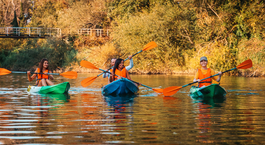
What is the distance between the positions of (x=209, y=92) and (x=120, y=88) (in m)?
2.47

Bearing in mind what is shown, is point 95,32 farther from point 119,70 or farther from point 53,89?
point 119,70

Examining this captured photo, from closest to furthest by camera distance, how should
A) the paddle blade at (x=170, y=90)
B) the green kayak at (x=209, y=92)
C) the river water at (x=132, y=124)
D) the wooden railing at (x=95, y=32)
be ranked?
the river water at (x=132, y=124) < the green kayak at (x=209, y=92) < the paddle blade at (x=170, y=90) < the wooden railing at (x=95, y=32)

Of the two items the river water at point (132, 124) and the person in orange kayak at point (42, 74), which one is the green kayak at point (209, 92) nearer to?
the river water at point (132, 124)

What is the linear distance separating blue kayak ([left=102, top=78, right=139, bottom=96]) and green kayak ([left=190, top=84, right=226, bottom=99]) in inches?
69.6

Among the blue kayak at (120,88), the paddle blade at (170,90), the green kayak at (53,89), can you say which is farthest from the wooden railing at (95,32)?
the paddle blade at (170,90)

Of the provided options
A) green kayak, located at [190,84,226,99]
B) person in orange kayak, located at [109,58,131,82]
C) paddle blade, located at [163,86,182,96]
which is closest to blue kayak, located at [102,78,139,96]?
person in orange kayak, located at [109,58,131,82]

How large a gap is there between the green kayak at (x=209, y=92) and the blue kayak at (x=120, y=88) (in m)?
1.77

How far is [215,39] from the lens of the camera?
83.4 ft

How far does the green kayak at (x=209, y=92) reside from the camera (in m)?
9.82

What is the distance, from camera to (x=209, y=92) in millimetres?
10008

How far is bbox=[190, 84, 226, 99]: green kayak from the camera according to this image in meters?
9.82

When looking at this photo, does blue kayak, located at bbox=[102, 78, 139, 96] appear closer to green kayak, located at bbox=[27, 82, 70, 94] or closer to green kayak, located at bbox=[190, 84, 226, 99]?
green kayak, located at bbox=[27, 82, 70, 94]

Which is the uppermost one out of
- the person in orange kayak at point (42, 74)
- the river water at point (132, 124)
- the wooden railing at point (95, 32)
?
the wooden railing at point (95, 32)

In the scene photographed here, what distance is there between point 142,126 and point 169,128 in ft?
1.31
